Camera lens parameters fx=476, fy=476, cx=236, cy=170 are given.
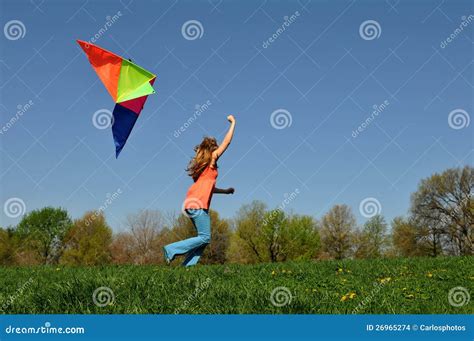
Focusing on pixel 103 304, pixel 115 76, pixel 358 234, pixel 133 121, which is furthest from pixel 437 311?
pixel 358 234

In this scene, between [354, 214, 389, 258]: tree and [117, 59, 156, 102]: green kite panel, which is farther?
[354, 214, 389, 258]: tree

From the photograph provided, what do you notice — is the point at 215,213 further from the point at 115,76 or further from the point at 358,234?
the point at 115,76

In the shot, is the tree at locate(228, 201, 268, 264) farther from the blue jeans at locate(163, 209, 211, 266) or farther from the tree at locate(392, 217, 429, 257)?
the blue jeans at locate(163, 209, 211, 266)

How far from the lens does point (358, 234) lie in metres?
51.6

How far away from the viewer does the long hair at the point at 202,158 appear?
855cm

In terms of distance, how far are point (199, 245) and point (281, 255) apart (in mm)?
41949

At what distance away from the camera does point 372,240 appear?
5297 cm

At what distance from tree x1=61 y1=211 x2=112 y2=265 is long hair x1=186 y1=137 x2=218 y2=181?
41.6 m

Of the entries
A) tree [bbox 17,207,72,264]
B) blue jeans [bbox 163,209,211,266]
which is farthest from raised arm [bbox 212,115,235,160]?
tree [bbox 17,207,72,264]

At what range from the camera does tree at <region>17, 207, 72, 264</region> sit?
47.1m

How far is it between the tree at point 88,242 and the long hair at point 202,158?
41570 mm

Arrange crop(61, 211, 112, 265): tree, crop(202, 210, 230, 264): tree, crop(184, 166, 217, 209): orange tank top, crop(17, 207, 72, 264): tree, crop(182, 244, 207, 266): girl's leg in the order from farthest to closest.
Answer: crop(202, 210, 230, 264): tree, crop(61, 211, 112, 265): tree, crop(17, 207, 72, 264): tree, crop(182, 244, 207, 266): girl's leg, crop(184, 166, 217, 209): orange tank top
